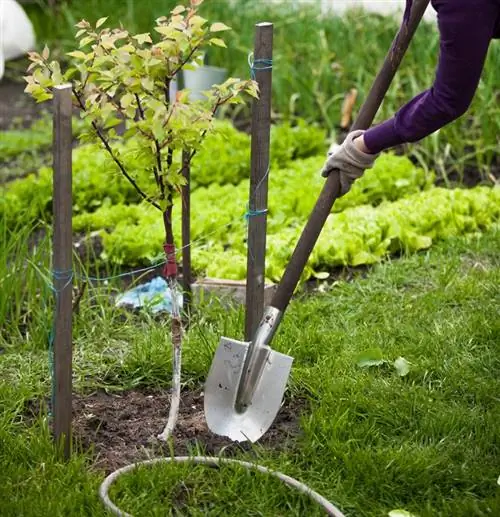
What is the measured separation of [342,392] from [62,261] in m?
→ 1.09

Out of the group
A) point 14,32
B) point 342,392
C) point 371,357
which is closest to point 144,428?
point 342,392

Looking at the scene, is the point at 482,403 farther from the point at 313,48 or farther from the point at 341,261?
the point at 313,48

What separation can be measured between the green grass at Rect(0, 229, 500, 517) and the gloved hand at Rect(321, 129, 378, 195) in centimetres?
74

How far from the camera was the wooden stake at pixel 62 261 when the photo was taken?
3.07m

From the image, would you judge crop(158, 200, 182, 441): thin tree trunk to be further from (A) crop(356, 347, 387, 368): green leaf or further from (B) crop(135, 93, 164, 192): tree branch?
(A) crop(356, 347, 387, 368): green leaf

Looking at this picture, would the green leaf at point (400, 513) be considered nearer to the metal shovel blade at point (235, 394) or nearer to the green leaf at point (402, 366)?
the metal shovel blade at point (235, 394)

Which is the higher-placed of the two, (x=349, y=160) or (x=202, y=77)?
(x=349, y=160)

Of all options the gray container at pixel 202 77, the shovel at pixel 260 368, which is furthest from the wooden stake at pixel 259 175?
the gray container at pixel 202 77

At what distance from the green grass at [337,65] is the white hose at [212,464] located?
3223 mm

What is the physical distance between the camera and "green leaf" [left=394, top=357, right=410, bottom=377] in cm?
389

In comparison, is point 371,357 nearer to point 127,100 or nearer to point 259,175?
point 259,175

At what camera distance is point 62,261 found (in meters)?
3.19

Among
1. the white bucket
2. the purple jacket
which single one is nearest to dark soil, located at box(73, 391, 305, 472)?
the purple jacket

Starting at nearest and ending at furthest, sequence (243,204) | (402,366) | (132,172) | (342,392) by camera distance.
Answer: (342,392), (402,366), (243,204), (132,172)
